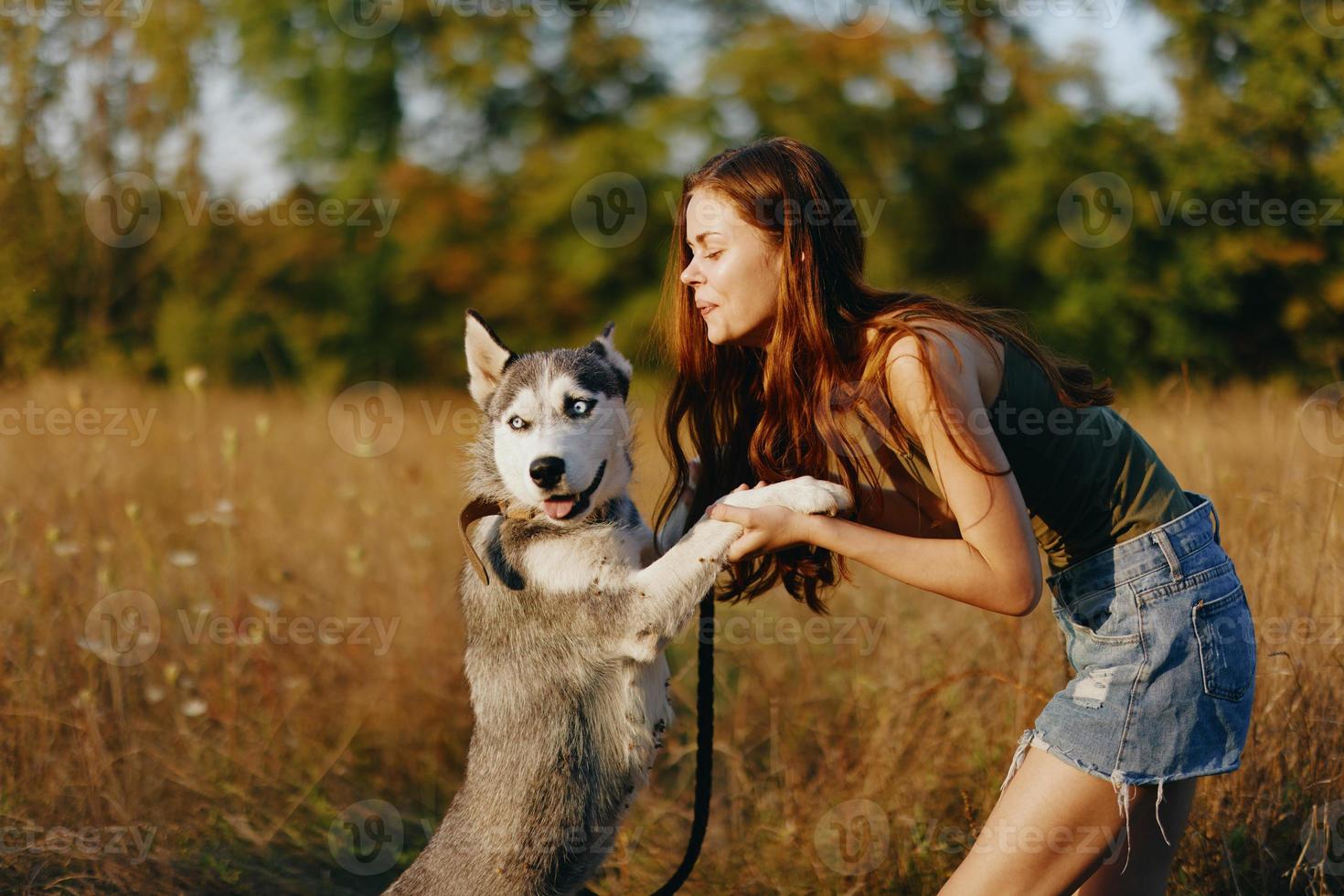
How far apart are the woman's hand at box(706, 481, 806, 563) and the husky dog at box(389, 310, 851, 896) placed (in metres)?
0.14

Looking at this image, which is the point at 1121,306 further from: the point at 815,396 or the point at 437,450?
the point at 815,396

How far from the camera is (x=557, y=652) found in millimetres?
2994

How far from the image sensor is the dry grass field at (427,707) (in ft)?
11.9

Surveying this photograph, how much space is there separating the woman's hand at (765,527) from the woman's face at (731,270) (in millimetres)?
506

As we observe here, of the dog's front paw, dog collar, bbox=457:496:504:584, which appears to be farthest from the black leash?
dog collar, bbox=457:496:504:584

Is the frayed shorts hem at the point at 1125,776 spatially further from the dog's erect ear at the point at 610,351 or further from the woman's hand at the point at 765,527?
the dog's erect ear at the point at 610,351

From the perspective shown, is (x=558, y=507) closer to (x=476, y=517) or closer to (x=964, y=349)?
(x=476, y=517)

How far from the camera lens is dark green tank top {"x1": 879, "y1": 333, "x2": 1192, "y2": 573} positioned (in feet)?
8.23

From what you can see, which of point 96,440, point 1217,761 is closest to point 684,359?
point 1217,761

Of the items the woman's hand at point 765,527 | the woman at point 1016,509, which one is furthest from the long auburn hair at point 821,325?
the woman's hand at point 765,527

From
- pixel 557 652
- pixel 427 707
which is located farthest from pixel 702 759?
pixel 427 707

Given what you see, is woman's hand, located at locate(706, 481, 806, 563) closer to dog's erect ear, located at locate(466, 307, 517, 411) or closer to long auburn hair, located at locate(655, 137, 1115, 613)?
long auburn hair, located at locate(655, 137, 1115, 613)

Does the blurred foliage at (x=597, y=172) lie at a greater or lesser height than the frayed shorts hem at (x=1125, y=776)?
greater

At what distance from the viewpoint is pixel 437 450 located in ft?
28.2
